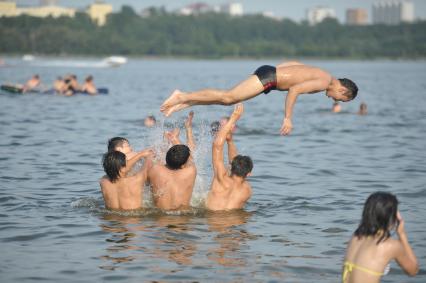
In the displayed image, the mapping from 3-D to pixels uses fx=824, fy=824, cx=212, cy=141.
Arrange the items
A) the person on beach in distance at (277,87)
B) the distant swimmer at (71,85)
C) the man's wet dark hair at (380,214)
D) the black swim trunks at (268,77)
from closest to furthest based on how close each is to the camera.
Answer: the man's wet dark hair at (380,214) < the person on beach in distance at (277,87) < the black swim trunks at (268,77) < the distant swimmer at (71,85)

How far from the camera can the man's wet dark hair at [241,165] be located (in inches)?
501

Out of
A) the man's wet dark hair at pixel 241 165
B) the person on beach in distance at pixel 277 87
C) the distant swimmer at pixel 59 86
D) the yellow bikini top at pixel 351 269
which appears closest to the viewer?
the yellow bikini top at pixel 351 269

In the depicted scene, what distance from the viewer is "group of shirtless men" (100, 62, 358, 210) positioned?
40.9 feet

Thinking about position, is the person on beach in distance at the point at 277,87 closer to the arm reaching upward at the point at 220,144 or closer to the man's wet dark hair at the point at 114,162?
the arm reaching upward at the point at 220,144

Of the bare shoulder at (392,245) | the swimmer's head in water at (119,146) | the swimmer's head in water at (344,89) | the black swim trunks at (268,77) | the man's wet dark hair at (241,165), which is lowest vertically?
the bare shoulder at (392,245)

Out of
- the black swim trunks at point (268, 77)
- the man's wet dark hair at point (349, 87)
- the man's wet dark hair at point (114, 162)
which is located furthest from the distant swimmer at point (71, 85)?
the man's wet dark hair at point (349, 87)

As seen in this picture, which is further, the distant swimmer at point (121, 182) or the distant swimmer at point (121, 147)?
the distant swimmer at point (121, 147)

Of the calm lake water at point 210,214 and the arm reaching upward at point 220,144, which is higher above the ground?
the arm reaching upward at point 220,144

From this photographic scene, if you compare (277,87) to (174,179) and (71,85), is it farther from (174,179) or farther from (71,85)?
(71,85)

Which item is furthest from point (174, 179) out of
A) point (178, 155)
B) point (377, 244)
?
point (377, 244)

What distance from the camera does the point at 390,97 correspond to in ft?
172

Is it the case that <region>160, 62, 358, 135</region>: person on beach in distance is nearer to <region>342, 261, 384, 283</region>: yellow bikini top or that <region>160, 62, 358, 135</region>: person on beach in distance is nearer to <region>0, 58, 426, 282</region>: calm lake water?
<region>0, 58, 426, 282</region>: calm lake water

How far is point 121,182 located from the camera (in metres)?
12.8

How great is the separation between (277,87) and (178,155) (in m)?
1.87
